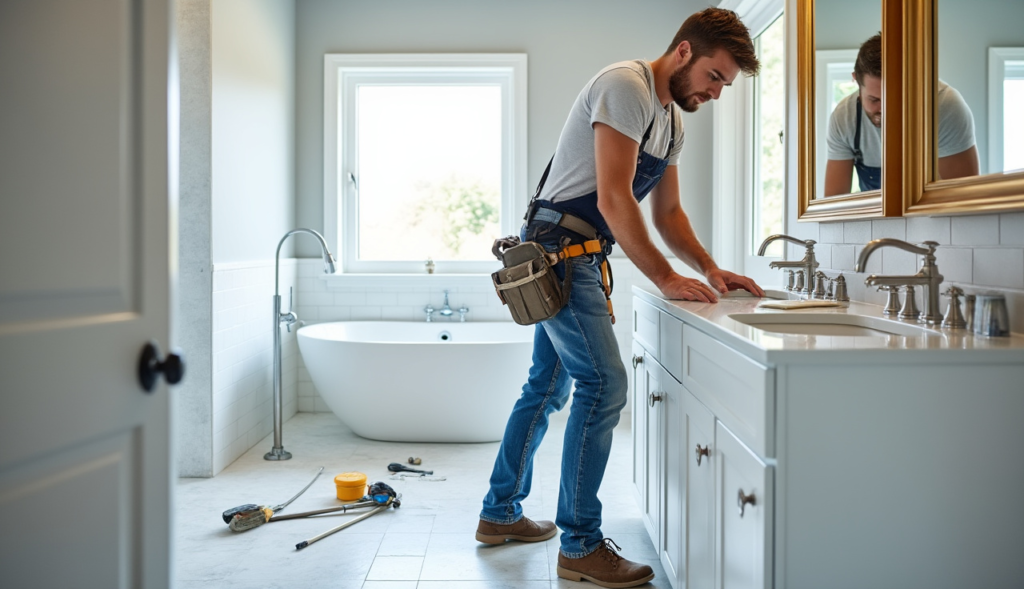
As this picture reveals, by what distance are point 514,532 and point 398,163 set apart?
2753 millimetres

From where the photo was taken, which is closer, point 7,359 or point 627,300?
point 7,359

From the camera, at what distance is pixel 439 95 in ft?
15.7

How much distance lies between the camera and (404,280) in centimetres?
467

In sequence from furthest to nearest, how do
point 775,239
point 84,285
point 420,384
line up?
point 420,384 → point 775,239 → point 84,285

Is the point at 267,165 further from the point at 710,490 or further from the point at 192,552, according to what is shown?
the point at 710,490

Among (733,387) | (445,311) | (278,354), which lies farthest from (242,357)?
(733,387)

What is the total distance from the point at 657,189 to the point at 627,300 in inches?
80.6

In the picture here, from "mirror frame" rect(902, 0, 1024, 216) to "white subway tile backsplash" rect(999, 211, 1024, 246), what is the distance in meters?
0.08

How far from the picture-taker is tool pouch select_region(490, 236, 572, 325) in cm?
218

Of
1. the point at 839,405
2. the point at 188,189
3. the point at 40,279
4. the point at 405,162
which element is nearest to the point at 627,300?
the point at 405,162

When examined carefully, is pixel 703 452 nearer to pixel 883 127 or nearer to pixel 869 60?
pixel 883 127

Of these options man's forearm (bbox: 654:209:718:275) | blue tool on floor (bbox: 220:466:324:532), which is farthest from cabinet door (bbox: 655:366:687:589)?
blue tool on floor (bbox: 220:466:324:532)

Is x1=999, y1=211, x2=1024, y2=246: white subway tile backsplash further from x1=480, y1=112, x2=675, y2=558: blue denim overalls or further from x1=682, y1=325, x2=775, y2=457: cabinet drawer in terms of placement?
A: x1=480, y1=112, x2=675, y2=558: blue denim overalls

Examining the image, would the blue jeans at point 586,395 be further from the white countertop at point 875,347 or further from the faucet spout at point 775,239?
the white countertop at point 875,347
